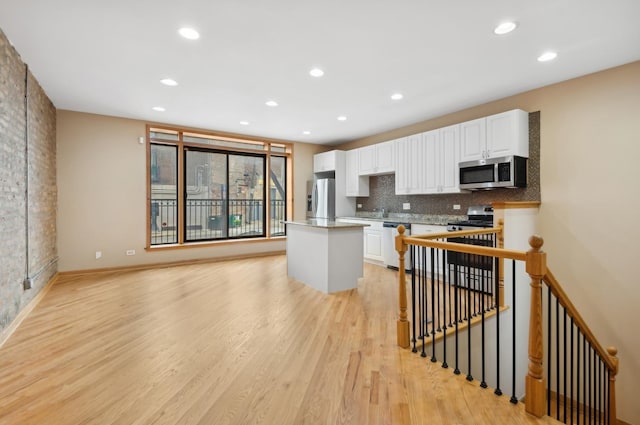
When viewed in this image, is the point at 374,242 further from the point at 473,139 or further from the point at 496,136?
the point at 496,136

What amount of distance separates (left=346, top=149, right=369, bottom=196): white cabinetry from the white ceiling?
206cm

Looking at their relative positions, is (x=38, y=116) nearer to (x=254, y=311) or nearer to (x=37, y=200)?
(x=37, y=200)

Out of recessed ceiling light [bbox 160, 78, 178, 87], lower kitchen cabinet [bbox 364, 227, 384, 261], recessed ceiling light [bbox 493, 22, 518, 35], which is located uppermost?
recessed ceiling light [bbox 160, 78, 178, 87]

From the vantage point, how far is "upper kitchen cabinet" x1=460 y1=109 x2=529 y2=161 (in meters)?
4.10

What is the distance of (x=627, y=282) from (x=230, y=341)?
13.9 ft

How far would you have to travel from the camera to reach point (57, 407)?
1.81 m

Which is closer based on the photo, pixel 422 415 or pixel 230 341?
pixel 422 415

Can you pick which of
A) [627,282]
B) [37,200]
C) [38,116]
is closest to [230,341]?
[37,200]

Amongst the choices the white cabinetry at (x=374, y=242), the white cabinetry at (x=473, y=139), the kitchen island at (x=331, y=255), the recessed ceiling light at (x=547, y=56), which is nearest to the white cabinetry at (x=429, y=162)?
the white cabinetry at (x=473, y=139)

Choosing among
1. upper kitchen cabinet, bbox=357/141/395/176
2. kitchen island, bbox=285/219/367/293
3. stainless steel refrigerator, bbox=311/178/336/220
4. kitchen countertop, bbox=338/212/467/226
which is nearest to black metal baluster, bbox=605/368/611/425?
kitchen countertop, bbox=338/212/467/226

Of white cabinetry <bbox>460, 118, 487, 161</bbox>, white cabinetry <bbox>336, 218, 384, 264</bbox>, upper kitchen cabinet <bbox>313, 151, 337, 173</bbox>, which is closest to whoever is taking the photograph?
white cabinetry <bbox>460, 118, 487, 161</bbox>

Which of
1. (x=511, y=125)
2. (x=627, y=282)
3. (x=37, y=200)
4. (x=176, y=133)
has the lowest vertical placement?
(x=627, y=282)

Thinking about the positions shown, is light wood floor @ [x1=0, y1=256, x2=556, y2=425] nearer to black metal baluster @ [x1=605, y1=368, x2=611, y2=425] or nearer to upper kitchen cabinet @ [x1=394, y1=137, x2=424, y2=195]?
black metal baluster @ [x1=605, y1=368, x2=611, y2=425]

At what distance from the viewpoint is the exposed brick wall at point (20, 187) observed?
2814 mm
